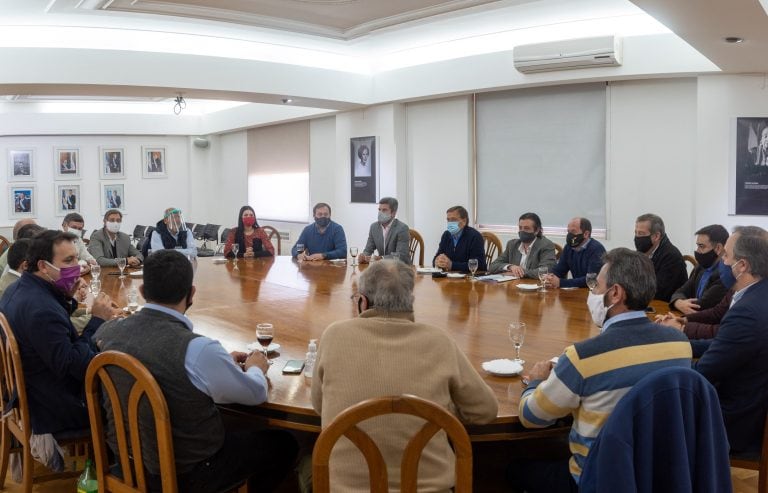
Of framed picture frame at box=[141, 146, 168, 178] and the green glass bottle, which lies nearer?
the green glass bottle

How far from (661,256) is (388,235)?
104 inches

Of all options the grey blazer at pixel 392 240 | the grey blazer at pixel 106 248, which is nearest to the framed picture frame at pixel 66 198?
the grey blazer at pixel 106 248

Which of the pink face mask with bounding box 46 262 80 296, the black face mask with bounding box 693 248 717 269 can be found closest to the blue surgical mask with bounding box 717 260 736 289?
the black face mask with bounding box 693 248 717 269

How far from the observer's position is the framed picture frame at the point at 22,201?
10703mm

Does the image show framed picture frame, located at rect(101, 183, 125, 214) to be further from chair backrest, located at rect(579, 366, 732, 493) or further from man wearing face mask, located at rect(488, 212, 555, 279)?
chair backrest, located at rect(579, 366, 732, 493)

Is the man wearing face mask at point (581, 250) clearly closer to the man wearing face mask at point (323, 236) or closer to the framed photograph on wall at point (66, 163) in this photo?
the man wearing face mask at point (323, 236)

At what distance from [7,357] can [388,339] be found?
68.3 inches

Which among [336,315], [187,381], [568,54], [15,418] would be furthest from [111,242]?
[187,381]

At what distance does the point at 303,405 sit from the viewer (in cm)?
225

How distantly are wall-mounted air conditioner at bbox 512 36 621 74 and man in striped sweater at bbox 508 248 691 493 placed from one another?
13.6 ft

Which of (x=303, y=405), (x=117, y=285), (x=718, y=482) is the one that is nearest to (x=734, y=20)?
(x=718, y=482)

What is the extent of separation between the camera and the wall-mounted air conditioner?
18.9 feet

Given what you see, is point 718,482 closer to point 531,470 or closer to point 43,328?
point 531,470

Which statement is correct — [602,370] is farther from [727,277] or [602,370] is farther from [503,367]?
[727,277]
